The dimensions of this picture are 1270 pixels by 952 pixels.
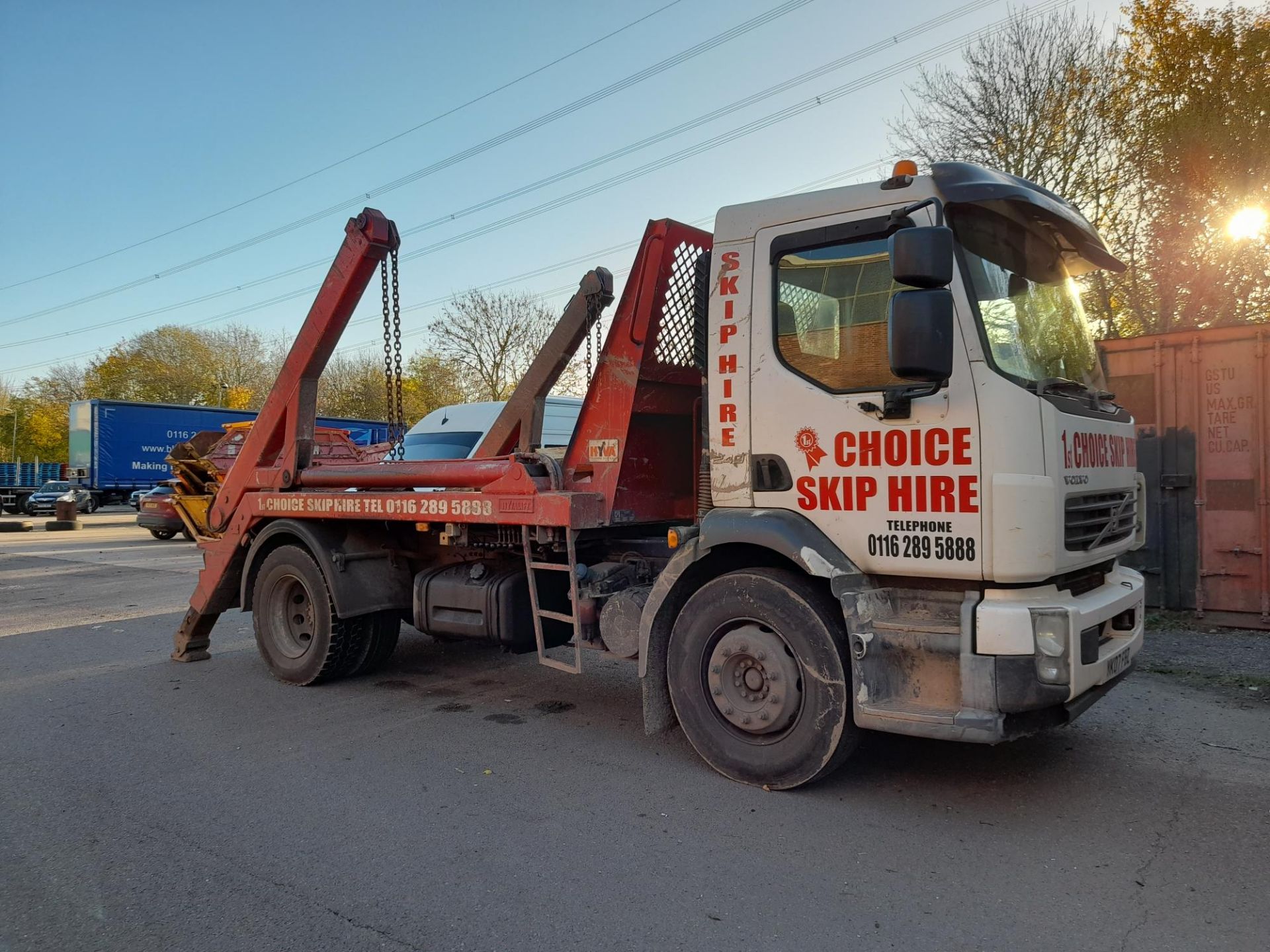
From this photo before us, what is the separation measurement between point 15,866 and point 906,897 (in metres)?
3.63

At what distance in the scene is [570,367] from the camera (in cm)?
630

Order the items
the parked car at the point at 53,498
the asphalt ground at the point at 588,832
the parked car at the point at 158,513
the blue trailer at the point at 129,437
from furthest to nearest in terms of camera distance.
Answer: the parked car at the point at 53,498, the blue trailer at the point at 129,437, the parked car at the point at 158,513, the asphalt ground at the point at 588,832

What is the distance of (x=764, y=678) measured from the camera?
4.25 m

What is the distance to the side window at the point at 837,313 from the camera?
4.04 meters

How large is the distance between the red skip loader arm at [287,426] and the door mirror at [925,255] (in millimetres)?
4343

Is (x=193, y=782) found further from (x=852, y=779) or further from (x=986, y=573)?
(x=986, y=573)

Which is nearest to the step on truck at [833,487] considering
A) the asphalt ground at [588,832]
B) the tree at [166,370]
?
the asphalt ground at [588,832]

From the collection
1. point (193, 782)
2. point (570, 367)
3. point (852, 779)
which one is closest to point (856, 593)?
point (852, 779)

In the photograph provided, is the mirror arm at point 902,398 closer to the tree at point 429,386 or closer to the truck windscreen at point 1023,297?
the truck windscreen at point 1023,297

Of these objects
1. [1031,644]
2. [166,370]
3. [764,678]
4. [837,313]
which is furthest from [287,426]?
[166,370]

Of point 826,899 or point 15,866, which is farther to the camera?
point 15,866

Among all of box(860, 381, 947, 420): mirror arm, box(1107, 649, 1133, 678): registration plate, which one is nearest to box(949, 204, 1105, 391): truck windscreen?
box(860, 381, 947, 420): mirror arm

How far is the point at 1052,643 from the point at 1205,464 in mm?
5486

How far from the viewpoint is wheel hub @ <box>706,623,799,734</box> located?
4.16 metres
